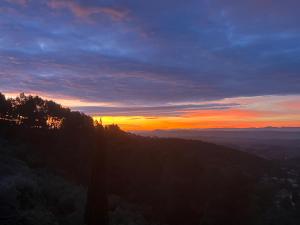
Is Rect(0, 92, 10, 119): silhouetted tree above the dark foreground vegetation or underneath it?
above

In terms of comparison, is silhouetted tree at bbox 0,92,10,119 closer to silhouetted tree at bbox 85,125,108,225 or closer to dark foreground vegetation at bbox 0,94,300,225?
dark foreground vegetation at bbox 0,94,300,225

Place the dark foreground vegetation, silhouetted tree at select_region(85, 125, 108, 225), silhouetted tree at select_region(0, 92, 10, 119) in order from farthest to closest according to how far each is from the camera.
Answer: silhouetted tree at select_region(0, 92, 10, 119) → the dark foreground vegetation → silhouetted tree at select_region(85, 125, 108, 225)

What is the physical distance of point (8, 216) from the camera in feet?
61.5

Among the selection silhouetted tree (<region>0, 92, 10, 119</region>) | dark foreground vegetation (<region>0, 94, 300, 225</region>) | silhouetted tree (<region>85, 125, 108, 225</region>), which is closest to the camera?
silhouetted tree (<region>85, 125, 108, 225</region>)

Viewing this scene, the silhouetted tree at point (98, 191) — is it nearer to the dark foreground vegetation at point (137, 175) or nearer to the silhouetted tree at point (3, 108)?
the dark foreground vegetation at point (137, 175)

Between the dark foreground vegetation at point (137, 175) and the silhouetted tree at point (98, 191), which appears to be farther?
the dark foreground vegetation at point (137, 175)

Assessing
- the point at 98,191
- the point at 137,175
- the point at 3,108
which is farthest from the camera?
the point at 3,108

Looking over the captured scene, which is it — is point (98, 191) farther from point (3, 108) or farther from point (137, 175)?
point (3, 108)

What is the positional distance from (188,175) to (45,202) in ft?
128

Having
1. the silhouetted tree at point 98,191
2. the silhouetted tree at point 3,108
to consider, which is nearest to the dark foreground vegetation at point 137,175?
the silhouetted tree at point 3,108

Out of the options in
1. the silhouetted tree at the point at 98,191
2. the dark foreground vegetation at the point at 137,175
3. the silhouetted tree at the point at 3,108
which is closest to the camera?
the silhouetted tree at the point at 98,191

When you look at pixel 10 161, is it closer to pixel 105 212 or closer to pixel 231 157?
pixel 105 212

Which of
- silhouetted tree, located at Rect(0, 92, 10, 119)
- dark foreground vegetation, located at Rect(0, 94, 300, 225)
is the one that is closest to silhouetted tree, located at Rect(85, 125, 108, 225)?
dark foreground vegetation, located at Rect(0, 94, 300, 225)

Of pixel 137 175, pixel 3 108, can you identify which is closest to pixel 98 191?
pixel 137 175
